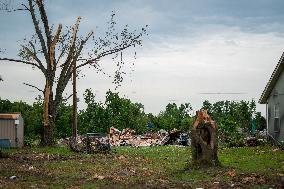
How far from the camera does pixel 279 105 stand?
27.8m

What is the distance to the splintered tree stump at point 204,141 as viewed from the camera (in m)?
14.8

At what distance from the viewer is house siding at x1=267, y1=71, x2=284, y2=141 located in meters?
27.2

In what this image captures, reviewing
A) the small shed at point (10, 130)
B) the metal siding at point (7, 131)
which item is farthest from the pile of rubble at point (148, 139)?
the metal siding at point (7, 131)

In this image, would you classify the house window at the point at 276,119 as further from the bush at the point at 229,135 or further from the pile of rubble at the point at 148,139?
the pile of rubble at the point at 148,139

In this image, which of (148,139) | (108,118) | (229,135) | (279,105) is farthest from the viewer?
(108,118)

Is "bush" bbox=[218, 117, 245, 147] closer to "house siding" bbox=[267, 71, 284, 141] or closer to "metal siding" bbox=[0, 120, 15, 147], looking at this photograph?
"house siding" bbox=[267, 71, 284, 141]

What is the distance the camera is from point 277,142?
89.9ft

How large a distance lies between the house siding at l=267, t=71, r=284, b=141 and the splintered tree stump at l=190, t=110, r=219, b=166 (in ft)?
43.3

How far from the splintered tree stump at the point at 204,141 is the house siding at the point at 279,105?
13185mm

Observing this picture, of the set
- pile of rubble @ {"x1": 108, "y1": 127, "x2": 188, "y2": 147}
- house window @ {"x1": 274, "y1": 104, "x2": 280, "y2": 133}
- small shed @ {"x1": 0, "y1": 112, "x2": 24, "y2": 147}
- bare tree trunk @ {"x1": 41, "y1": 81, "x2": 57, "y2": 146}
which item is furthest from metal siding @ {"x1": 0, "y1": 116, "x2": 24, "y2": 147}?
house window @ {"x1": 274, "y1": 104, "x2": 280, "y2": 133}

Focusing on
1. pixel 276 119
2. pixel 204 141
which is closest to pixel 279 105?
pixel 276 119

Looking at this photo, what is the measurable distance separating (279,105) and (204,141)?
562 inches

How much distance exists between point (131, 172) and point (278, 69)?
15257 millimetres

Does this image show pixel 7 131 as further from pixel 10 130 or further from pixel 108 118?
pixel 108 118
